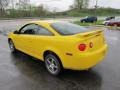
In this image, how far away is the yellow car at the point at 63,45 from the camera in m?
5.27

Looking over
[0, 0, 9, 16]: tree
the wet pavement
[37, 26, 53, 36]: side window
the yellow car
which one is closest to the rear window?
the yellow car

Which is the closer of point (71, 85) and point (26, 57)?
point (71, 85)

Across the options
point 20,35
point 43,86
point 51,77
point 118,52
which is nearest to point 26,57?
point 20,35

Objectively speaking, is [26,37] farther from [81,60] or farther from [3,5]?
[3,5]

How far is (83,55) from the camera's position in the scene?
5219 millimetres

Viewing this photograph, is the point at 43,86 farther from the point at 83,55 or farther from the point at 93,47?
the point at 93,47

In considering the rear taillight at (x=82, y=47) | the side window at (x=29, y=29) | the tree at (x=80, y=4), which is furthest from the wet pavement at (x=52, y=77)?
the tree at (x=80, y=4)

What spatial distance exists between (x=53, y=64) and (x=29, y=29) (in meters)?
1.73

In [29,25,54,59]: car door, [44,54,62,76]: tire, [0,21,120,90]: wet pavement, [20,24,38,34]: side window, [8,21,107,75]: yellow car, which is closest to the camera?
[0,21,120,90]: wet pavement

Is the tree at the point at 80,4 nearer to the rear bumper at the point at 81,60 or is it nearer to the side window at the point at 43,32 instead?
the side window at the point at 43,32

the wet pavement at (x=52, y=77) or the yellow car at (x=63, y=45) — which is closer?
the wet pavement at (x=52, y=77)

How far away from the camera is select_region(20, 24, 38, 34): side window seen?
6732mm

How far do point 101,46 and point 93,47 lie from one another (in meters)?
0.51

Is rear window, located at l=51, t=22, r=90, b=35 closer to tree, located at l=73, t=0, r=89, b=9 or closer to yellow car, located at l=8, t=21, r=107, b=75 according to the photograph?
yellow car, located at l=8, t=21, r=107, b=75
